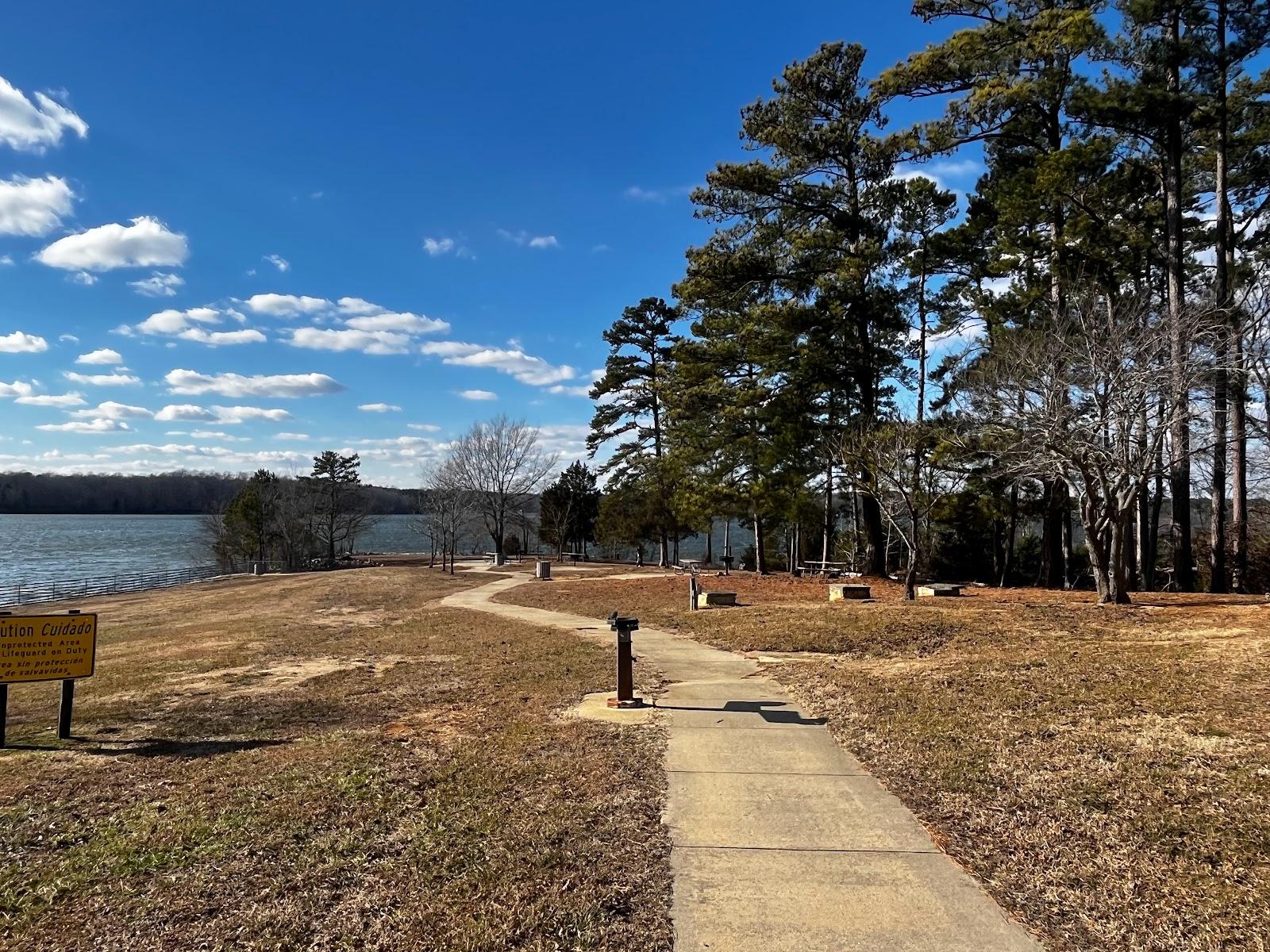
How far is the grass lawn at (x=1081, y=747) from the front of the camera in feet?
11.7

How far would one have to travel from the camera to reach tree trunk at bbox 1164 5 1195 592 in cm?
1257

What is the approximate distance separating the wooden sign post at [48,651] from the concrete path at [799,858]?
573 centimetres

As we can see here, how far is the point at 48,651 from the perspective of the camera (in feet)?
22.4

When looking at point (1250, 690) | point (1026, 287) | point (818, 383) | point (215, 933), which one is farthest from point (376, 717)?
point (1026, 287)

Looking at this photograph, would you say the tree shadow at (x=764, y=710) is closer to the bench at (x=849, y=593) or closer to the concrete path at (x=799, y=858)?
the concrete path at (x=799, y=858)

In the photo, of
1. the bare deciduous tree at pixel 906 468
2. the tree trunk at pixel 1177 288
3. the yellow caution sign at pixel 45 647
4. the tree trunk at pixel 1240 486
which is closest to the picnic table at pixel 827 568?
the bare deciduous tree at pixel 906 468

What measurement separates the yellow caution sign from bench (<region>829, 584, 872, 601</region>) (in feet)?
42.8

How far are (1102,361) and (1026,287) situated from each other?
18.7ft

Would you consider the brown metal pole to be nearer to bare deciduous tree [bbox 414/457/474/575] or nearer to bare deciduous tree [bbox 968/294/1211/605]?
bare deciduous tree [bbox 968/294/1211/605]

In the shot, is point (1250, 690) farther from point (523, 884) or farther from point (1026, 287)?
point (1026, 287)

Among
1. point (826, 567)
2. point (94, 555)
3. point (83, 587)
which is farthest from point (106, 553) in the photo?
point (826, 567)

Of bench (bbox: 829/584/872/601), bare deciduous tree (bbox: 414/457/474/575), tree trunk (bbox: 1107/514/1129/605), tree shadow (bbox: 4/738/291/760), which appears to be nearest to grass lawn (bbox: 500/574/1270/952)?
tree trunk (bbox: 1107/514/1129/605)

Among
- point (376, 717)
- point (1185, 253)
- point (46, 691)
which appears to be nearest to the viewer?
point (376, 717)

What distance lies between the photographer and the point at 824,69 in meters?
19.1
